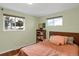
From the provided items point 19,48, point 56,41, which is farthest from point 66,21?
point 19,48

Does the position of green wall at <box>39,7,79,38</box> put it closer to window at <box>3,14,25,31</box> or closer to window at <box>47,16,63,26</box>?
window at <box>47,16,63,26</box>

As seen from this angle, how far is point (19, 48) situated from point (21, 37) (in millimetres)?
221

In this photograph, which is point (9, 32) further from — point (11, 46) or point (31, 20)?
point (31, 20)

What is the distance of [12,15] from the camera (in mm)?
1210

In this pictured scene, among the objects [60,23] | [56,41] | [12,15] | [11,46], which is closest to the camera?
[12,15]

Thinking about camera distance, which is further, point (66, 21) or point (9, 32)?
point (66, 21)

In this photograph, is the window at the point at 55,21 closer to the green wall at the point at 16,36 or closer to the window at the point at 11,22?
the green wall at the point at 16,36

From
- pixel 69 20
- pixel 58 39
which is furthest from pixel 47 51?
pixel 69 20

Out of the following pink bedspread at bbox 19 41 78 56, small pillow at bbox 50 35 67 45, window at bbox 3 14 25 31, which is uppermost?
window at bbox 3 14 25 31

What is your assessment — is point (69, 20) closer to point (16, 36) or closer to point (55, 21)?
point (55, 21)

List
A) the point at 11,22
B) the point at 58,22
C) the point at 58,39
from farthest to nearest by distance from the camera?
the point at 58,39, the point at 58,22, the point at 11,22

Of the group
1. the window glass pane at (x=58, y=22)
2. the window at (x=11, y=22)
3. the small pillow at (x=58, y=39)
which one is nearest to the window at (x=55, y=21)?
the window glass pane at (x=58, y=22)

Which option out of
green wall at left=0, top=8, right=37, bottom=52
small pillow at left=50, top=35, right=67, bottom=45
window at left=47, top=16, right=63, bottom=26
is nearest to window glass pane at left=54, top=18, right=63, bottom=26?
window at left=47, top=16, right=63, bottom=26

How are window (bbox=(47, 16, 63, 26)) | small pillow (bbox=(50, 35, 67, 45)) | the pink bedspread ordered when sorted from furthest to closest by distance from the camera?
small pillow (bbox=(50, 35, 67, 45)) < window (bbox=(47, 16, 63, 26)) < the pink bedspread
